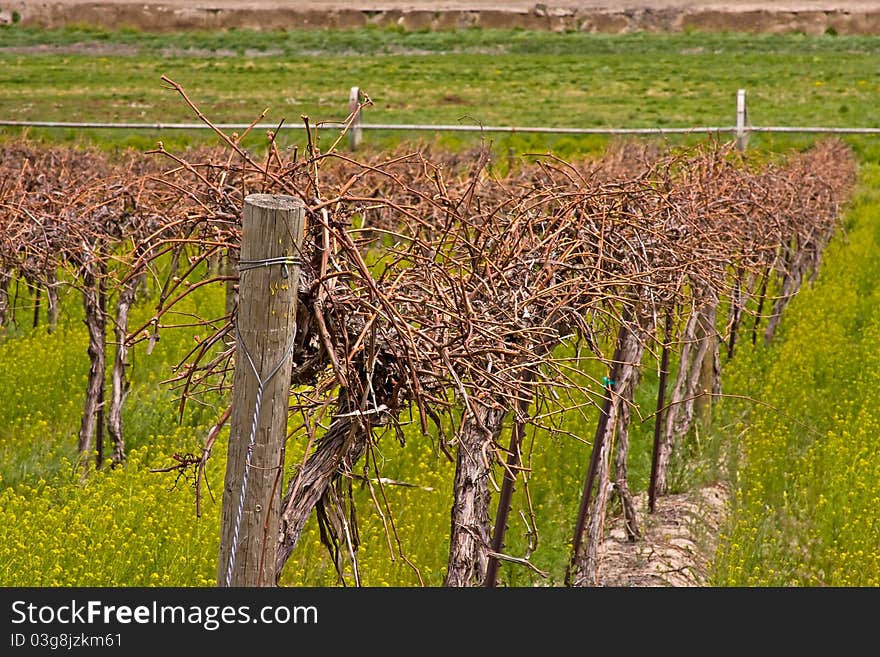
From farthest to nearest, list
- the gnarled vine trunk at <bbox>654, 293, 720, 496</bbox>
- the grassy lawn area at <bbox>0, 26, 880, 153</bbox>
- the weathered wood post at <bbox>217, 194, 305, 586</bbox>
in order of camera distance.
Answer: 1. the grassy lawn area at <bbox>0, 26, 880, 153</bbox>
2. the gnarled vine trunk at <bbox>654, 293, 720, 496</bbox>
3. the weathered wood post at <bbox>217, 194, 305, 586</bbox>

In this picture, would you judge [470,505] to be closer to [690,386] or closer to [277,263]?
[277,263]

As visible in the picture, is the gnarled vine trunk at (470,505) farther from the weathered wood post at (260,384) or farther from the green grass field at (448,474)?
the weathered wood post at (260,384)

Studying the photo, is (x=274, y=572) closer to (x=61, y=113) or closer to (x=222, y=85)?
(x=61, y=113)

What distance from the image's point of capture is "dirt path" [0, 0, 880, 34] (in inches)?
2270

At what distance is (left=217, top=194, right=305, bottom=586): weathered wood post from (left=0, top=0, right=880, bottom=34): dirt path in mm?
54941

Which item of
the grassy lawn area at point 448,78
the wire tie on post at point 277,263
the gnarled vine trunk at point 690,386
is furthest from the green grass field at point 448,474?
the grassy lawn area at point 448,78

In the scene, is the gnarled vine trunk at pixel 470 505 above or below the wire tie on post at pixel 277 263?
below

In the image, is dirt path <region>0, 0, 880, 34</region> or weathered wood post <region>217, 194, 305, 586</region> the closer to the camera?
weathered wood post <region>217, 194, 305, 586</region>

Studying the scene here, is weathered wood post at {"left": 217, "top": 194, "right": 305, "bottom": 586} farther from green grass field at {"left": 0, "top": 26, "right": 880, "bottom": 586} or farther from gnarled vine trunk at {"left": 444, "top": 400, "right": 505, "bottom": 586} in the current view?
gnarled vine trunk at {"left": 444, "top": 400, "right": 505, "bottom": 586}

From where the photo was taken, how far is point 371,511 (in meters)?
7.22

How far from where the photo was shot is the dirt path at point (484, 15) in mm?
57656

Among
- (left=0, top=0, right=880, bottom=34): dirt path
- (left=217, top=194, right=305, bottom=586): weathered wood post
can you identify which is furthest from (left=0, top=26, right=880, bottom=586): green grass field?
(left=0, top=0, right=880, bottom=34): dirt path

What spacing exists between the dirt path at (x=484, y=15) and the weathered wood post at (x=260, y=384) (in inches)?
2163

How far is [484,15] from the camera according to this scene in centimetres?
5991
